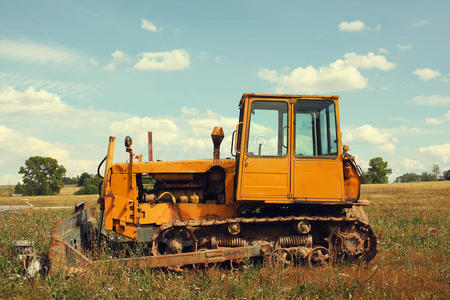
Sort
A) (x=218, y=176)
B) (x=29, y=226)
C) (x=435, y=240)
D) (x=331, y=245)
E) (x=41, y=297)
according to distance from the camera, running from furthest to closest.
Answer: (x=29, y=226) → (x=435, y=240) → (x=218, y=176) → (x=331, y=245) → (x=41, y=297)

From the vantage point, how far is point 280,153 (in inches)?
264

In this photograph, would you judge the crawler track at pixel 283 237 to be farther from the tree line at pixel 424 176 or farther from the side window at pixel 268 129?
the tree line at pixel 424 176

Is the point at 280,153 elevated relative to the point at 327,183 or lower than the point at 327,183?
elevated

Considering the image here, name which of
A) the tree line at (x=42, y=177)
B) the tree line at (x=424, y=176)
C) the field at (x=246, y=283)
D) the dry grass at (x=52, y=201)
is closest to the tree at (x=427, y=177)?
the tree line at (x=424, y=176)

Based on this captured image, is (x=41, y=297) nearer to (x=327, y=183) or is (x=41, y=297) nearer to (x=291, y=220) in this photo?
(x=291, y=220)

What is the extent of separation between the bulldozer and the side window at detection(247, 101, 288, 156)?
18 mm

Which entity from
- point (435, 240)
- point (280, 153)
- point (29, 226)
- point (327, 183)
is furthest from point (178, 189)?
point (435, 240)

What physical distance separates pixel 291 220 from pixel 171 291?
8.32ft

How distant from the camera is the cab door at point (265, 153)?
663 centimetres

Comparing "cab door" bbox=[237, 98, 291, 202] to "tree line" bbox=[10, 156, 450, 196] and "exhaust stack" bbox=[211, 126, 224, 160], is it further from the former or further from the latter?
"tree line" bbox=[10, 156, 450, 196]

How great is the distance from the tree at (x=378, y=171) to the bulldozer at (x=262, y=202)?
3514 inches

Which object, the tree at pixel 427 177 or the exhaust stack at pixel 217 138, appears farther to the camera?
the tree at pixel 427 177

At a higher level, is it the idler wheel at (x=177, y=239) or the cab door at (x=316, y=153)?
the cab door at (x=316, y=153)

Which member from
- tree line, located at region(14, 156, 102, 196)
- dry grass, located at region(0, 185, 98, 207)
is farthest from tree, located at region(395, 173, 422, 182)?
dry grass, located at region(0, 185, 98, 207)
